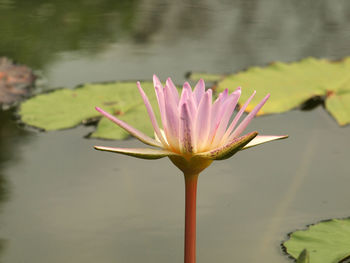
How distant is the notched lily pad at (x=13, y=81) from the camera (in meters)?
1.55

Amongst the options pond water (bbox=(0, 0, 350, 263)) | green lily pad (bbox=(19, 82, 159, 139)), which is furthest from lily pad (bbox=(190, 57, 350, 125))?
green lily pad (bbox=(19, 82, 159, 139))

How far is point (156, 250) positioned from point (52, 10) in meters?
1.67

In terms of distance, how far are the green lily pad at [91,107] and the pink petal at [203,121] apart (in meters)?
0.67

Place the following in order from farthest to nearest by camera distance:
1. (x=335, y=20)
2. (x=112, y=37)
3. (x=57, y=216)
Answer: (x=335, y=20), (x=112, y=37), (x=57, y=216)

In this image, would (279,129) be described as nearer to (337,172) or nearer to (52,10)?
(337,172)

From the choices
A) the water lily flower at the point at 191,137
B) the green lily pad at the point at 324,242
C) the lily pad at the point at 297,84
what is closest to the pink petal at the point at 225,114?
the water lily flower at the point at 191,137

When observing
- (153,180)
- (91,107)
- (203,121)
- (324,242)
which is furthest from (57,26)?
(203,121)

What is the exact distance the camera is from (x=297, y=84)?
5.14 feet

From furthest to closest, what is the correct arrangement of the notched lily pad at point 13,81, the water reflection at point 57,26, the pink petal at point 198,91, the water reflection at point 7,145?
the water reflection at point 57,26, the notched lily pad at point 13,81, the water reflection at point 7,145, the pink petal at point 198,91

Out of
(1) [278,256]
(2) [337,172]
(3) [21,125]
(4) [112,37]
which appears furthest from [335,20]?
(1) [278,256]

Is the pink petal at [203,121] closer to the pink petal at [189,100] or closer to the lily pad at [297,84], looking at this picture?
the pink petal at [189,100]

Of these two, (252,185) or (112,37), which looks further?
(112,37)

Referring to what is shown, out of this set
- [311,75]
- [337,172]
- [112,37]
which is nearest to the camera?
[337,172]

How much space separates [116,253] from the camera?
939 millimetres
